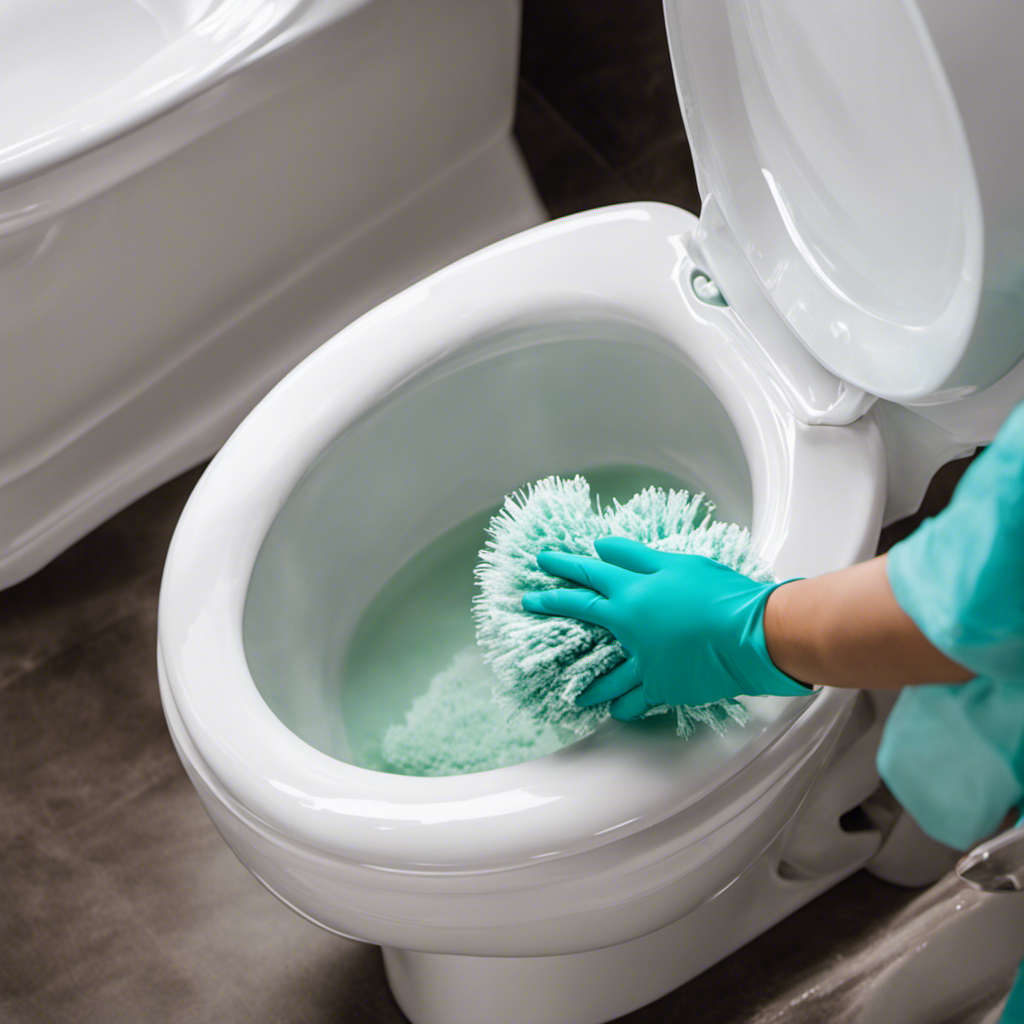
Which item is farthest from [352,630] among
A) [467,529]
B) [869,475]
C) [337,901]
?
[869,475]

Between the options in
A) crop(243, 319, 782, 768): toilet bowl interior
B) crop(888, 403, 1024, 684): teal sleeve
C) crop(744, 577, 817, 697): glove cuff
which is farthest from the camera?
crop(243, 319, 782, 768): toilet bowl interior

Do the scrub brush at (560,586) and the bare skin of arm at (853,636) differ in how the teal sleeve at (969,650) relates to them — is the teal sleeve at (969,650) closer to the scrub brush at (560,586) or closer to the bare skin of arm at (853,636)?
the bare skin of arm at (853,636)

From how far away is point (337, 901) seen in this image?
1.98 ft

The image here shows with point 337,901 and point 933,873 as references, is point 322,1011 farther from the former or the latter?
point 933,873

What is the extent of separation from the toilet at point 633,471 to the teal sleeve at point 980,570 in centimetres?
15

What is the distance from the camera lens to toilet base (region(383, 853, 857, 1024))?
0.81 metres

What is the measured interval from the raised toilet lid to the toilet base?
382mm

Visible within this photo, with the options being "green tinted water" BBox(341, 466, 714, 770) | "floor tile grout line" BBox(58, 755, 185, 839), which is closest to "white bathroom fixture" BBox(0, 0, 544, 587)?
"floor tile grout line" BBox(58, 755, 185, 839)

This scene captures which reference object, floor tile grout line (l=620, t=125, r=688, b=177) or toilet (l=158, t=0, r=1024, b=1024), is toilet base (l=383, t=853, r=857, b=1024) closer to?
toilet (l=158, t=0, r=1024, b=1024)

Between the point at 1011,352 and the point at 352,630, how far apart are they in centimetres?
47

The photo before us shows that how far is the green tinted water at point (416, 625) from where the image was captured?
0.81m

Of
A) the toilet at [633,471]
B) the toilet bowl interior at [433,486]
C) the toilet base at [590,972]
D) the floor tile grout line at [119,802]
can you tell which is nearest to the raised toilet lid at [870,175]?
the toilet at [633,471]

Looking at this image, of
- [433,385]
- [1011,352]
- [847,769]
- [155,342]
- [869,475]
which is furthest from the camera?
[155,342]

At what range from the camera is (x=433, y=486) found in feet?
2.77
